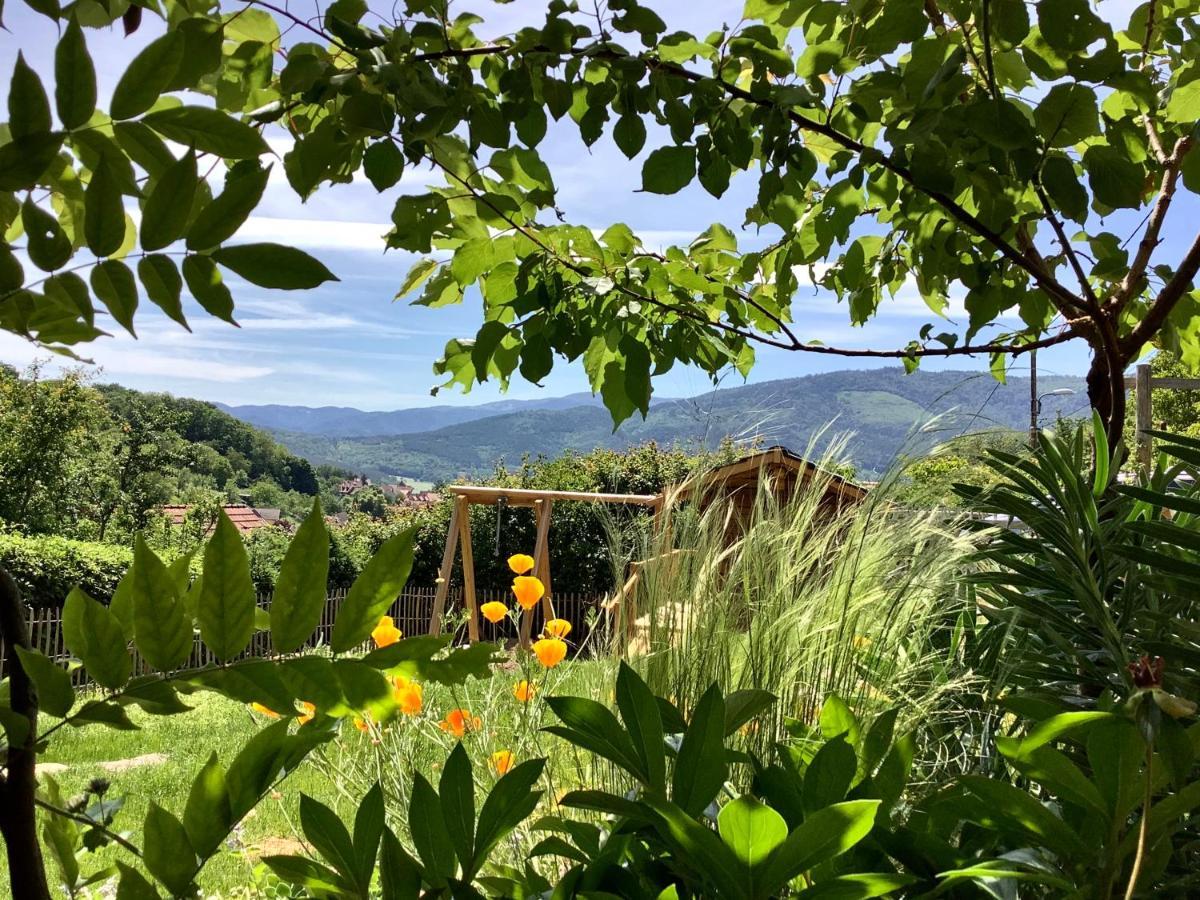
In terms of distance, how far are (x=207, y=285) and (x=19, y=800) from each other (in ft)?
0.79

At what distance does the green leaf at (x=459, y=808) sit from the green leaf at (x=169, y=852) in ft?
0.37

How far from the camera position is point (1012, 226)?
1.03m

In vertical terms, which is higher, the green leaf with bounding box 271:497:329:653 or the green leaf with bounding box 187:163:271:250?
the green leaf with bounding box 187:163:271:250

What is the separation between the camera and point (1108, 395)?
1.14 metres

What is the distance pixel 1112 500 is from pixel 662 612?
122 cm

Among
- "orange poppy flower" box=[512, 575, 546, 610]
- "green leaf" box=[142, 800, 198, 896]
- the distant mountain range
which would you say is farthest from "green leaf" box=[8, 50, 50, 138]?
"orange poppy flower" box=[512, 575, 546, 610]

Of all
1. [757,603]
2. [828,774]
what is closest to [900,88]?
[828,774]

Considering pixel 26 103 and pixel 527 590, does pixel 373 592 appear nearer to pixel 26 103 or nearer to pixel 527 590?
pixel 26 103

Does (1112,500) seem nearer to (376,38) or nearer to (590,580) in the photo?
(376,38)

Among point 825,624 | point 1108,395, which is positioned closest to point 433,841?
point 1108,395

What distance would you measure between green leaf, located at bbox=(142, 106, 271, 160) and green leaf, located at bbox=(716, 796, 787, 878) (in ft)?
1.24

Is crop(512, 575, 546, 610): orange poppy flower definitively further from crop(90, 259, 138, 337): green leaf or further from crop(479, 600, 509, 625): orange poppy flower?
crop(90, 259, 138, 337): green leaf

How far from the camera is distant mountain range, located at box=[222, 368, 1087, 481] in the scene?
6.82 feet

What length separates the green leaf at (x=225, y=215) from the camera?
399 millimetres
